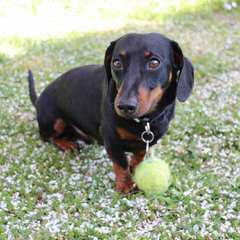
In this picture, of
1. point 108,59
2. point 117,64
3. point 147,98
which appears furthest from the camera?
point 108,59

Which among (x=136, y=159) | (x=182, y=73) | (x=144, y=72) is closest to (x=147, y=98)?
(x=144, y=72)

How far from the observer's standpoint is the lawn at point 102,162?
3.83 m

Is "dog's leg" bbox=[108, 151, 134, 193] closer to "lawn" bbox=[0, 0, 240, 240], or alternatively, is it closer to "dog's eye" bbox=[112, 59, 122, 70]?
"lawn" bbox=[0, 0, 240, 240]

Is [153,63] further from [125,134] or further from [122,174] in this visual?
[122,174]

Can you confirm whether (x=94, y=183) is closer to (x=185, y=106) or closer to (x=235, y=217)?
(x=235, y=217)

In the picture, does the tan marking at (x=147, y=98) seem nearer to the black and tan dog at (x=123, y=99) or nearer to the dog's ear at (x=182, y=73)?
the black and tan dog at (x=123, y=99)

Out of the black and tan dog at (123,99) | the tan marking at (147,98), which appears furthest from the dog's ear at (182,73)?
the tan marking at (147,98)

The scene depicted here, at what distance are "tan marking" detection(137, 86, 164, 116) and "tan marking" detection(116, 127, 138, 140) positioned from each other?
0.33 metres

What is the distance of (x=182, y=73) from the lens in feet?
12.6

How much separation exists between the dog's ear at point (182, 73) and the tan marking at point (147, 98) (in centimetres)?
16

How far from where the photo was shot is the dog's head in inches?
138

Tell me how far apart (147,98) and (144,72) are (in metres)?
0.18

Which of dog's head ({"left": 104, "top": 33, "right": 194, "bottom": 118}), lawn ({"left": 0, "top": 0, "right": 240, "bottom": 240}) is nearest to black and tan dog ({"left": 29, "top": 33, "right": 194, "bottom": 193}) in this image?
dog's head ({"left": 104, "top": 33, "right": 194, "bottom": 118})

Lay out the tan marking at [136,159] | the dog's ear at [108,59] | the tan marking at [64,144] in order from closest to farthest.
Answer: the dog's ear at [108,59], the tan marking at [136,159], the tan marking at [64,144]
